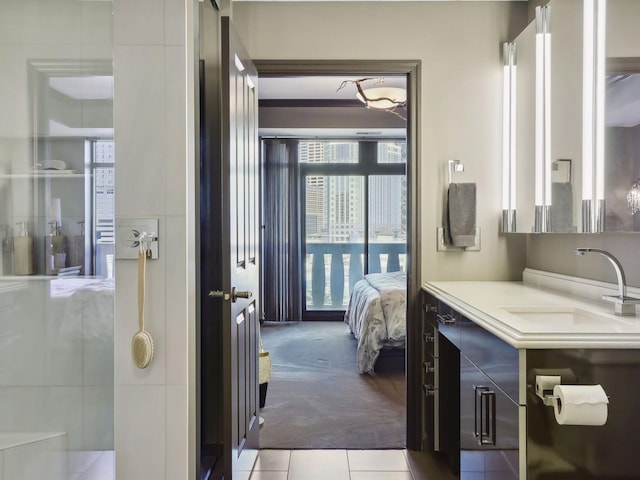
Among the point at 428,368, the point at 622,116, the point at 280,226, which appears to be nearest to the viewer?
the point at 622,116

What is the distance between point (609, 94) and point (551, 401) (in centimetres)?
123

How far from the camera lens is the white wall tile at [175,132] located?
1705 mm

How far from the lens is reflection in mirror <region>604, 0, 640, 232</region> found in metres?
1.79

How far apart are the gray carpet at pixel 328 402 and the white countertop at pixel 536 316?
103 cm

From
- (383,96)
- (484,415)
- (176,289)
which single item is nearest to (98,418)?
(176,289)

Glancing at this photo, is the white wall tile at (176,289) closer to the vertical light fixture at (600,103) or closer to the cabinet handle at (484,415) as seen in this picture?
the cabinet handle at (484,415)

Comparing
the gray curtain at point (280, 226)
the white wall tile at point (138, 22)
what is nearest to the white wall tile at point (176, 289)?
the white wall tile at point (138, 22)

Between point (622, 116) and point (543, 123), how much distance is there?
1.85 ft

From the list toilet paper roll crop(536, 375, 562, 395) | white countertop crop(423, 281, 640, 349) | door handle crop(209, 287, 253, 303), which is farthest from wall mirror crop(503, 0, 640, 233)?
door handle crop(209, 287, 253, 303)

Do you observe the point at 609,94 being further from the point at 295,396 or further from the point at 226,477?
the point at 295,396

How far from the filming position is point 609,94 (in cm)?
189

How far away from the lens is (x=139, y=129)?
171cm

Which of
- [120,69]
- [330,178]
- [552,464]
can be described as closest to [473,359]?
[552,464]

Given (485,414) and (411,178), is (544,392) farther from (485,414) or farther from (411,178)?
(411,178)
